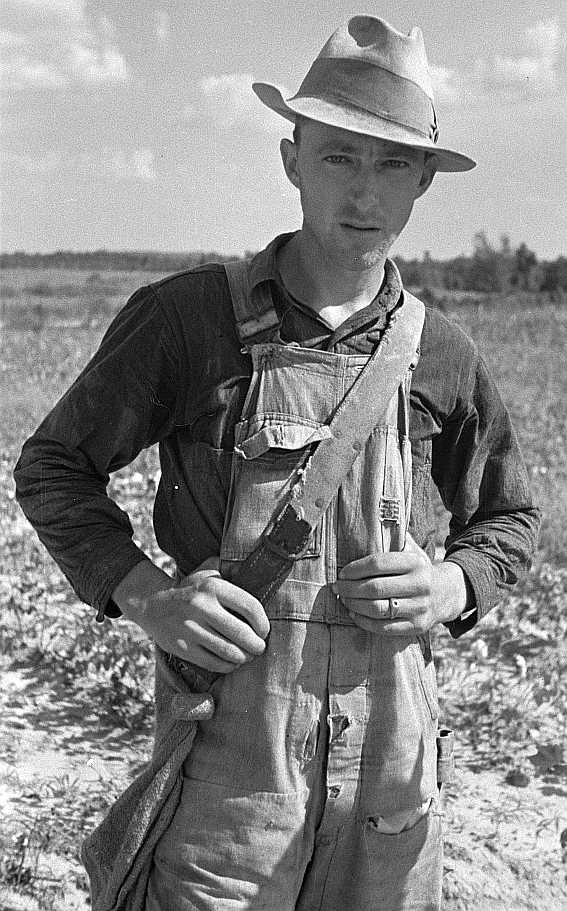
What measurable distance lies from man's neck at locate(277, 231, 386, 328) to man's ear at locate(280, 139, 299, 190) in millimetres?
98

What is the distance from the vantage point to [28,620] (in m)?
→ 4.46

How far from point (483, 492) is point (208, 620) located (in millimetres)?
628

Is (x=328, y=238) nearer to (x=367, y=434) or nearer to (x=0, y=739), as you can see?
(x=367, y=434)

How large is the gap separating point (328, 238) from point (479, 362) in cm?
37

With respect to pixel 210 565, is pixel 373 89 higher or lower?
higher

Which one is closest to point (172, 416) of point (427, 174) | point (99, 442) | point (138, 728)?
point (99, 442)

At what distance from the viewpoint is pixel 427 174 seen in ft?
5.82

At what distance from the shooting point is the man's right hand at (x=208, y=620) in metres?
1.53

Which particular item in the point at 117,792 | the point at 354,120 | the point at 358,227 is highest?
the point at 354,120

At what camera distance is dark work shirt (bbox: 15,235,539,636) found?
1640 millimetres

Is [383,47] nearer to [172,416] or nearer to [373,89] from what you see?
[373,89]

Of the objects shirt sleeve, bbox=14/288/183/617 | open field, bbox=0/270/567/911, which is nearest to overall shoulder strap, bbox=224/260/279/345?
shirt sleeve, bbox=14/288/183/617

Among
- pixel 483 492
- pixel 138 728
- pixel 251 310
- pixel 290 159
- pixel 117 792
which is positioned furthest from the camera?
pixel 138 728

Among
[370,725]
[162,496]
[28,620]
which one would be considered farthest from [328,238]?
[28,620]
